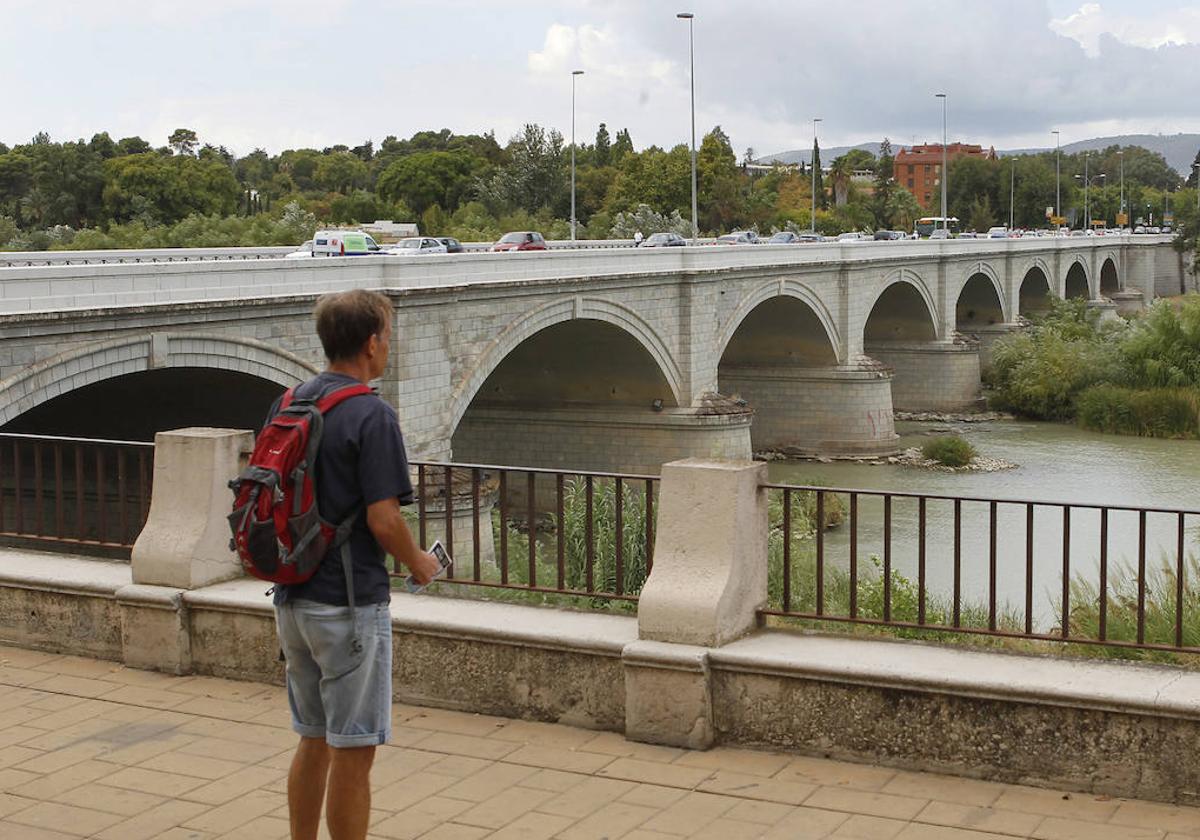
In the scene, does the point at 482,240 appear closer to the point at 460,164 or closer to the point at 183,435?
the point at 460,164

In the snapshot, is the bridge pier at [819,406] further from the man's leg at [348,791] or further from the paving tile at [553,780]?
the man's leg at [348,791]

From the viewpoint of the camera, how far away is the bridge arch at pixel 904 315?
4988 centimetres

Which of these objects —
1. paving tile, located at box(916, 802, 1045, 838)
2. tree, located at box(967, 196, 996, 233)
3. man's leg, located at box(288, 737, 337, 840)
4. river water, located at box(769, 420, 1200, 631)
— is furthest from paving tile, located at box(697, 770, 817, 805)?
tree, located at box(967, 196, 996, 233)

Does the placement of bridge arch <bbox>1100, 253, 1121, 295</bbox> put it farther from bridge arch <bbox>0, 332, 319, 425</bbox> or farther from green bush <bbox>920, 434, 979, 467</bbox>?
bridge arch <bbox>0, 332, 319, 425</bbox>

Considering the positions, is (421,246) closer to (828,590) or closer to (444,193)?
(828,590)

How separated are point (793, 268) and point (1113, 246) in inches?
1775

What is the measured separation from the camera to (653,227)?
66.7 m

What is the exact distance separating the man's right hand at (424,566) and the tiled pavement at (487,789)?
41.0 inches

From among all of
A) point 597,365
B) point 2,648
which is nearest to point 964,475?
point 597,365

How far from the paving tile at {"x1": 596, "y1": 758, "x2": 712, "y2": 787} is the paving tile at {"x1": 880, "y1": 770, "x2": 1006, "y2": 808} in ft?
2.11

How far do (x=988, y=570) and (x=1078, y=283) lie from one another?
6673cm

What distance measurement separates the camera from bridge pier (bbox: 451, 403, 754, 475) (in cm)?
3341

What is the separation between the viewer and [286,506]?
164 inches

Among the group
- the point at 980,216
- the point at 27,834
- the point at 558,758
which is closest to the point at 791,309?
the point at 558,758
